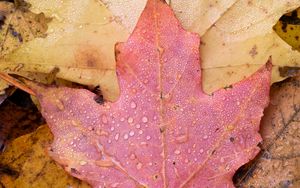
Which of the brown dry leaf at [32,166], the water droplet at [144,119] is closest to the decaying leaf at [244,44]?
the water droplet at [144,119]

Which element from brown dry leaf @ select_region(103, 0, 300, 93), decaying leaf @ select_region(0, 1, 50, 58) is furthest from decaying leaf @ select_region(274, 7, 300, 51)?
decaying leaf @ select_region(0, 1, 50, 58)

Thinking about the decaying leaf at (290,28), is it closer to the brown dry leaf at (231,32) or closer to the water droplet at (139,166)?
the brown dry leaf at (231,32)

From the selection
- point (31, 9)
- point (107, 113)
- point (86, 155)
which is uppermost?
point (31, 9)

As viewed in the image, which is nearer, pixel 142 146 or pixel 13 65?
pixel 142 146

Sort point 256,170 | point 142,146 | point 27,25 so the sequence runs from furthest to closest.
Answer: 1. point 27,25
2. point 256,170
3. point 142,146

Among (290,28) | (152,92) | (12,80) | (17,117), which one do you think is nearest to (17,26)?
(12,80)

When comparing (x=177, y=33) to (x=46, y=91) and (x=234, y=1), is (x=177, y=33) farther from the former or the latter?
(x=46, y=91)

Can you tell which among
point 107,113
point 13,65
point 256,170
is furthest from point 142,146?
point 13,65
